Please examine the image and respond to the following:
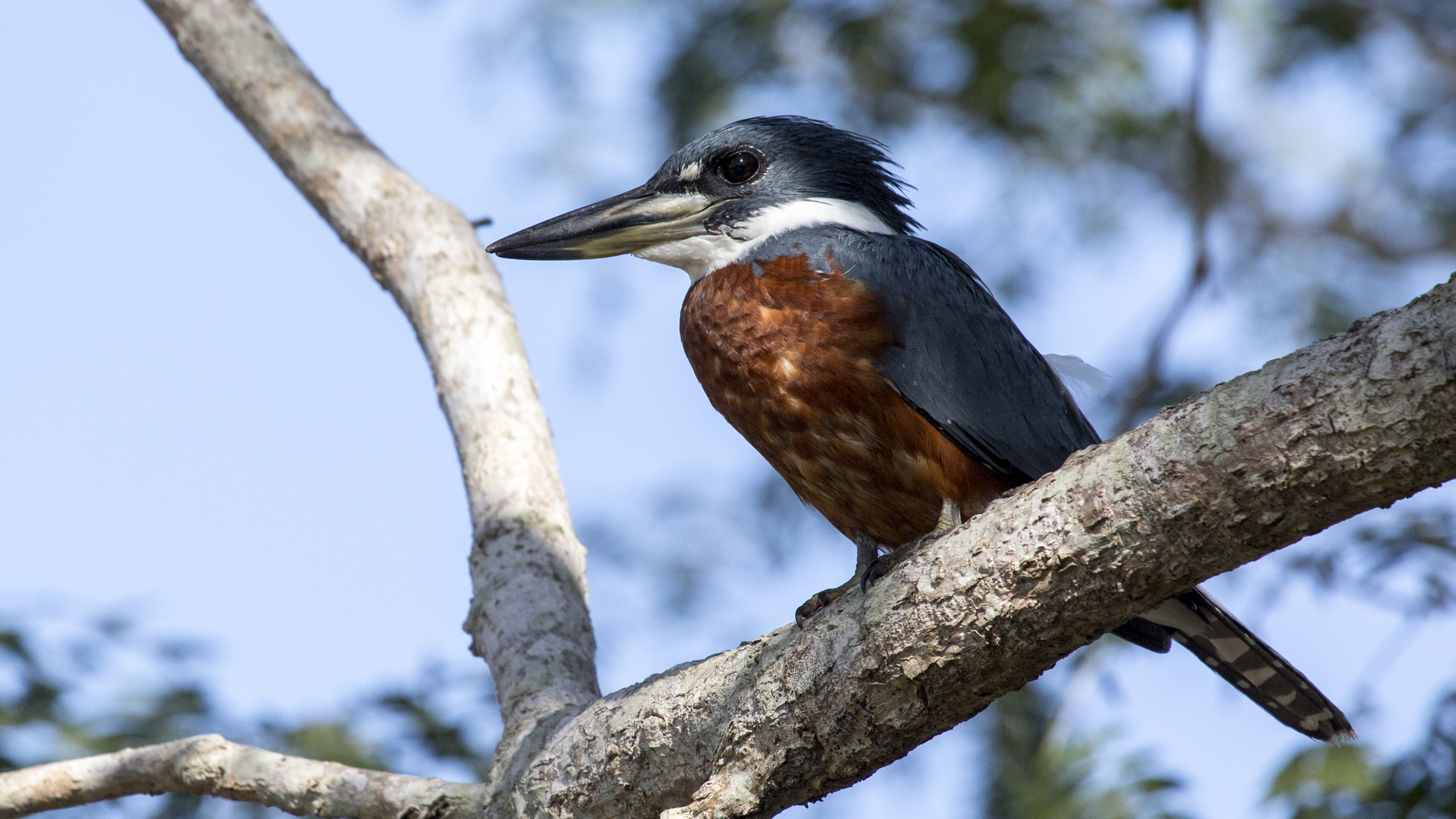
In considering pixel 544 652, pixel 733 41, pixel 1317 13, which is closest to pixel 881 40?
pixel 733 41

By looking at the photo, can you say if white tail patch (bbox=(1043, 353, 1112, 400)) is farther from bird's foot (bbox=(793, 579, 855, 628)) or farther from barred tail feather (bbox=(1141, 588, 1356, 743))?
bird's foot (bbox=(793, 579, 855, 628))

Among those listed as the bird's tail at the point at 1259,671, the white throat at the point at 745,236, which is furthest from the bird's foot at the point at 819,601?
the white throat at the point at 745,236

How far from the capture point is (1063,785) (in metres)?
3.42

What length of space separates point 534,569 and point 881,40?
13.2ft

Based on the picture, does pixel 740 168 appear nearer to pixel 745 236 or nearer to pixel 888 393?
pixel 745 236

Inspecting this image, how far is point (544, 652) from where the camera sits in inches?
124

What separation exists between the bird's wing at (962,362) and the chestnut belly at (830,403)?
0.05 meters

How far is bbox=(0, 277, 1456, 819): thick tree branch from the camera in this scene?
1.59m

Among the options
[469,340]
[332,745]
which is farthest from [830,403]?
[332,745]

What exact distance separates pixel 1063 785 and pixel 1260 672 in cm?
77

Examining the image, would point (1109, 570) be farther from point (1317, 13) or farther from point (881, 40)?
point (1317, 13)

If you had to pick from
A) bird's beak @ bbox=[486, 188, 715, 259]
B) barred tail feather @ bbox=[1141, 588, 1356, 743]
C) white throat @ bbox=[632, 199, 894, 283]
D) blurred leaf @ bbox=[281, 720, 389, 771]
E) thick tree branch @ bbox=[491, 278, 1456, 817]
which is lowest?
thick tree branch @ bbox=[491, 278, 1456, 817]

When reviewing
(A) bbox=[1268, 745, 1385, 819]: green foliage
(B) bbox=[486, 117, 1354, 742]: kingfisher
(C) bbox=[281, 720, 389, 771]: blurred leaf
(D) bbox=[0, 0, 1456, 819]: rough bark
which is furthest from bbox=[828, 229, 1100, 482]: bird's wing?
(C) bbox=[281, 720, 389, 771]: blurred leaf

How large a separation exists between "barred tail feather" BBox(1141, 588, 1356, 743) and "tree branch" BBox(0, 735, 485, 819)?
69.4 inches
